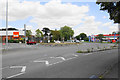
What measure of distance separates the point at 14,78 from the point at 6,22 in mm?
15422

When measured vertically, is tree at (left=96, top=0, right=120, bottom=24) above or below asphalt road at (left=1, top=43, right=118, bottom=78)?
above

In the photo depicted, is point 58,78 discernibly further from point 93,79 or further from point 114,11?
point 114,11

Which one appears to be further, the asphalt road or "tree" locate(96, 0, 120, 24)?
"tree" locate(96, 0, 120, 24)

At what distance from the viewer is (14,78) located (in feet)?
19.1

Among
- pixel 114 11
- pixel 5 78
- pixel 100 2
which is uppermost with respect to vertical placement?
pixel 100 2

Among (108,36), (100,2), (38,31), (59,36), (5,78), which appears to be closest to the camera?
(5,78)

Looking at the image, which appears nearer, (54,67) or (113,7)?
(54,67)

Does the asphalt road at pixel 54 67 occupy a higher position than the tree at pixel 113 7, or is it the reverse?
the tree at pixel 113 7

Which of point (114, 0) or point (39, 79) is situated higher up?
point (114, 0)

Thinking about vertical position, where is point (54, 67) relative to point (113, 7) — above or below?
below

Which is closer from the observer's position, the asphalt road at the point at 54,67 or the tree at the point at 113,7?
the asphalt road at the point at 54,67

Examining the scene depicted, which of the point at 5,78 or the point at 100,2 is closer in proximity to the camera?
the point at 5,78

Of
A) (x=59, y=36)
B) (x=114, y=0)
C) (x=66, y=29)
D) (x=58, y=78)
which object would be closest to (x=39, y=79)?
(x=58, y=78)

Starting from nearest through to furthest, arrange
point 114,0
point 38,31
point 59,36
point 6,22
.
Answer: point 114,0 → point 6,22 → point 38,31 → point 59,36
